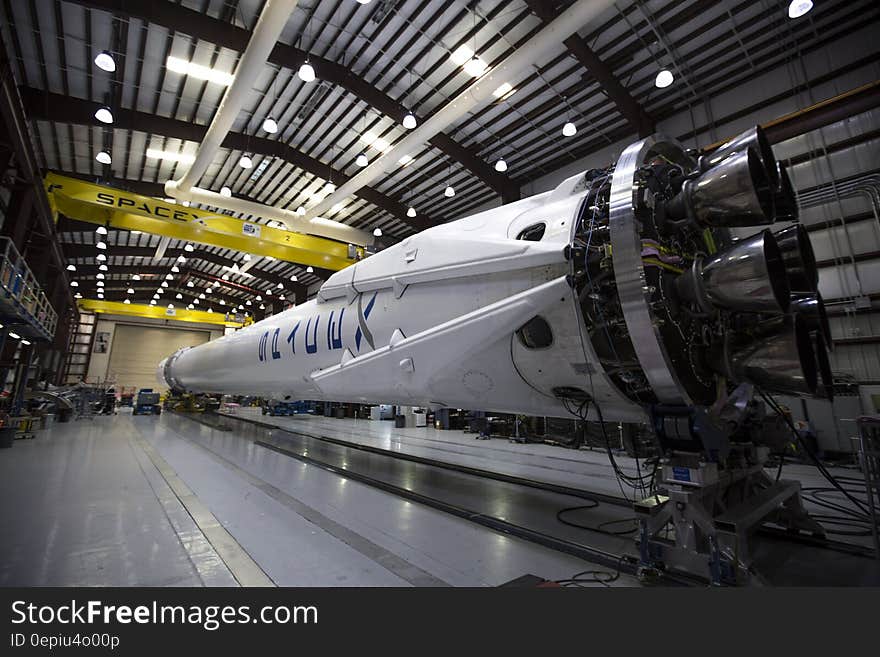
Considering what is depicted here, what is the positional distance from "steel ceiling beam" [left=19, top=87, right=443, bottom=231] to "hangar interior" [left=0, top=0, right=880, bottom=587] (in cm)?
7

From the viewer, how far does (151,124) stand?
35.6ft

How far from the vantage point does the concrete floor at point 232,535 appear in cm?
255

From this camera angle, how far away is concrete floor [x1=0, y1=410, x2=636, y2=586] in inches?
100

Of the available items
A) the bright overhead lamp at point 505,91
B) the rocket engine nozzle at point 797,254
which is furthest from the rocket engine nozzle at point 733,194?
the bright overhead lamp at point 505,91

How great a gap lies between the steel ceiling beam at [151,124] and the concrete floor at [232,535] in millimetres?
8858

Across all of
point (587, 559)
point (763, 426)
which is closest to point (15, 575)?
point (587, 559)

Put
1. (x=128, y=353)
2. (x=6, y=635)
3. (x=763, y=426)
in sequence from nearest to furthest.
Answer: (x=6, y=635), (x=763, y=426), (x=128, y=353)

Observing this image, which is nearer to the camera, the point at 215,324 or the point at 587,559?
the point at 587,559

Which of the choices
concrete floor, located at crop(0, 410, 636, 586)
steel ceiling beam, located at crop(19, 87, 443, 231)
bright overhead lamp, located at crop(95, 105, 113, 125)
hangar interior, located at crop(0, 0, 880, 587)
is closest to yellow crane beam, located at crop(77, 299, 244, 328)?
hangar interior, located at crop(0, 0, 880, 587)

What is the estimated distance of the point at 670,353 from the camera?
256 centimetres

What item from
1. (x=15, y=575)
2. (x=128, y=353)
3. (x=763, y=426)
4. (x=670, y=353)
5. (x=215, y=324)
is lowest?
(x=15, y=575)

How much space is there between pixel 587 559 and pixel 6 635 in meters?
3.01

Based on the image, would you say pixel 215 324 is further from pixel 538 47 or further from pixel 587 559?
pixel 587 559

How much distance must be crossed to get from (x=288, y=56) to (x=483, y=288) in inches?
352
